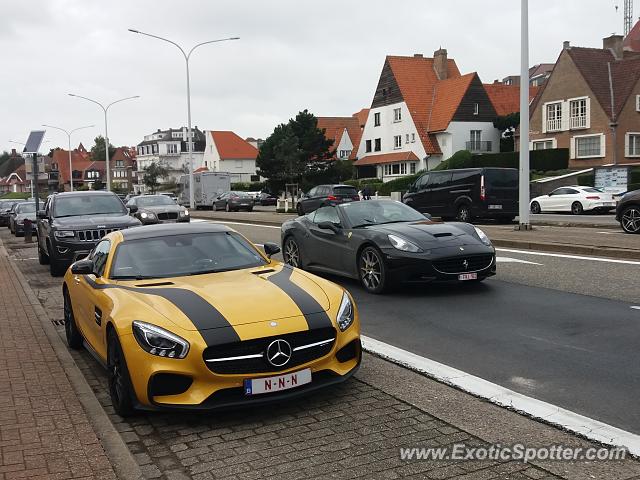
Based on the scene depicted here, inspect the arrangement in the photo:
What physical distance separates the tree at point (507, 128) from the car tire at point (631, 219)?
152 ft

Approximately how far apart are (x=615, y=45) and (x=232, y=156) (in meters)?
65.6

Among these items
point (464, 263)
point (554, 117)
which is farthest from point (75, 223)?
point (554, 117)

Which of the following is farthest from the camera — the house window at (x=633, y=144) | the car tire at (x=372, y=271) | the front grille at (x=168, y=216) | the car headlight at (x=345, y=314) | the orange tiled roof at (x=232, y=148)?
the orange tiled roof at (x=232, y=148)

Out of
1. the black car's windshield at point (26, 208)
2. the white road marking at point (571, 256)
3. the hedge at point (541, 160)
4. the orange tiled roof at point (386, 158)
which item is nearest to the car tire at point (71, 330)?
the white road marking at point (571, 256)

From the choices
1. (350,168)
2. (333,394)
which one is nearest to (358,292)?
(333,394)

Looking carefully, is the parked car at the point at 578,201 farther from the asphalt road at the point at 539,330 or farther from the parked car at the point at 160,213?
the asphalt road at the point at 539,330

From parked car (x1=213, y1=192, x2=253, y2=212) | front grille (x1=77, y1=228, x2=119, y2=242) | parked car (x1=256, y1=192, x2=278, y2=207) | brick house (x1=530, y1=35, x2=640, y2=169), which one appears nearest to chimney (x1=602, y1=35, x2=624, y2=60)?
brick house (x1=530, y1=35, x2=640, y2=169)

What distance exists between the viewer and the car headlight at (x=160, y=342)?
4.50 m

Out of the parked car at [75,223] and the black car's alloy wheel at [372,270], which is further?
the parked car at [75,223]

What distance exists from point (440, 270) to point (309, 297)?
4087 millimetres

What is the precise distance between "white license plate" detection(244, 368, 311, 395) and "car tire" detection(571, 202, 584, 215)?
1091 inches

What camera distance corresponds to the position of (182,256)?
6.13 metres

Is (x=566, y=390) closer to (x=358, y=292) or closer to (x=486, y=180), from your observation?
(x=358, y=292)

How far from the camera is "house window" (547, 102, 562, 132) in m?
51.9
